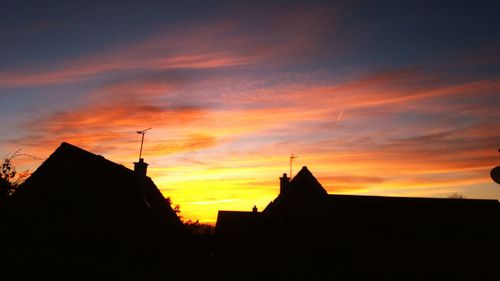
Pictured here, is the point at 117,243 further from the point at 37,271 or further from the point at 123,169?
the point at 123,169

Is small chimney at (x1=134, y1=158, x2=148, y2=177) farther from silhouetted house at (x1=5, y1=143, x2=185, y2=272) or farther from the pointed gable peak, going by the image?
the pointed gable peak

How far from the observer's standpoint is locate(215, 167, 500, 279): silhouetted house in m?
22.5

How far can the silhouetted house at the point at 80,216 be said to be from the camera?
61.7ft

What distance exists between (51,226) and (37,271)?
2.04m

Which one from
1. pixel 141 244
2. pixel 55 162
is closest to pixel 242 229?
pixel 141 244

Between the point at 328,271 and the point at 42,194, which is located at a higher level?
the point at 42,194

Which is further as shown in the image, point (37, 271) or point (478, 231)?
point (478, 231)

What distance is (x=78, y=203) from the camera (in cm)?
1939

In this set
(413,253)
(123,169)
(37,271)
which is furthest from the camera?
(123,169)

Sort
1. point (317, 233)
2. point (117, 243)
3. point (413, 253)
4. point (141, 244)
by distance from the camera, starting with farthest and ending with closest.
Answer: point (413, 253) < point (317, 233) < point (141, 244) < point (117, 243)

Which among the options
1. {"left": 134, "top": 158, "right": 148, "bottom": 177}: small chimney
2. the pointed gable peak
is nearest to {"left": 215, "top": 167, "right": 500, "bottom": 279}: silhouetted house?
the pointed gable peak

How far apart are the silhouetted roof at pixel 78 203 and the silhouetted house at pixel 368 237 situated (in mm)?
6357

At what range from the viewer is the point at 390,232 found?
2573cm

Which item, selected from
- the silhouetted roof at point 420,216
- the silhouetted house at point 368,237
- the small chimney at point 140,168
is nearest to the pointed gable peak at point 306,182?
the silhouetted house at point 368,237
